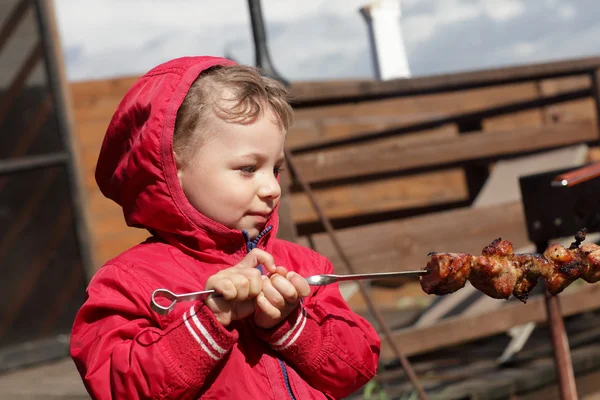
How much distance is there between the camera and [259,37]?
363 cm

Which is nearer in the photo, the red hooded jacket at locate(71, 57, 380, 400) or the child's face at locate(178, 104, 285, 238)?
the red hooded jacket at locate(71, 57, 380, 400)

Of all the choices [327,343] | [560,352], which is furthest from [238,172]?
[560,352]

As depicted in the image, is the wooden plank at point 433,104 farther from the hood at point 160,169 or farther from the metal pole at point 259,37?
the hood at point 160,169

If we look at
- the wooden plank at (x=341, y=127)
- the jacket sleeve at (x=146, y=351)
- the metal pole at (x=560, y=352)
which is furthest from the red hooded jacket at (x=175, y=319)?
the wooden plank at (x=341, y=127)

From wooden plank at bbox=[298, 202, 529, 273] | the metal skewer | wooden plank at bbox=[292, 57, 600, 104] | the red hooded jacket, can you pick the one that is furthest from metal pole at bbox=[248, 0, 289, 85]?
the metal skewer

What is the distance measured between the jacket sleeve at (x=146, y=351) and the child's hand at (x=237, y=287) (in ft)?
0.07

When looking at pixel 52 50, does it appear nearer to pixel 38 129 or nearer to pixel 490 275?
pixel 38 129

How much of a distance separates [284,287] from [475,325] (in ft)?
8.60

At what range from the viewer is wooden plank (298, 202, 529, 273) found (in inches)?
158

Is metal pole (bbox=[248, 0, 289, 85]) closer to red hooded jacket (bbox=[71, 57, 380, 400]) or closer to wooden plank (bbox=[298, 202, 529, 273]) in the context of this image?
wooden plank (bbox=[298, 202, 529, 273])

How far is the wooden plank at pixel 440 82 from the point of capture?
12.5 ft

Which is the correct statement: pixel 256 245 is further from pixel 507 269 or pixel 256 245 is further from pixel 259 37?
pixel 259 37

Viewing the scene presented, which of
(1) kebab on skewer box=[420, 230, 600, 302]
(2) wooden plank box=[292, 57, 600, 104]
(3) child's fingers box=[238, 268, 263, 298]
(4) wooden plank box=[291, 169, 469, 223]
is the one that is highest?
(3) child's fingers box=[238, 268, 263, 298]

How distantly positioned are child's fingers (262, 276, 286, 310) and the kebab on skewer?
0.31m
